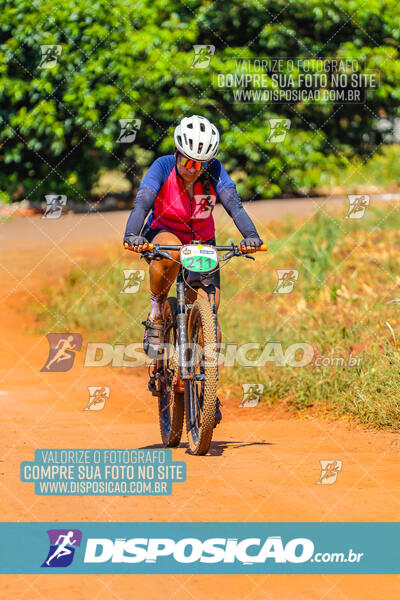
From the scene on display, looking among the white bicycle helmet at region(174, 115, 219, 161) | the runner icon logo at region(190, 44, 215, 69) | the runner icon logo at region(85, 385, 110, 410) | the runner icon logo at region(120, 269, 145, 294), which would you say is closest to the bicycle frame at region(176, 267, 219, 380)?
the white bicycle helmet at region(174, 115, 219, 161)

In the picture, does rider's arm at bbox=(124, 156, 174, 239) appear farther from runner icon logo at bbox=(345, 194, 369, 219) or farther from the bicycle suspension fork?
runner icon logo at bbox=(345, 194, 369, 219)

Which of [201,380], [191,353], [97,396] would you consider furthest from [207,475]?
[97,396]

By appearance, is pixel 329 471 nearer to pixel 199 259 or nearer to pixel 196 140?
pixel 199 259

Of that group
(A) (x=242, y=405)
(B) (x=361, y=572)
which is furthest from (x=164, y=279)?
(B) (x=361, y=572)

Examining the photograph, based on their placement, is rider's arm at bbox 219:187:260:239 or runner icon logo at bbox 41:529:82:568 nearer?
runner icon logo at bbox 41:529:82:568

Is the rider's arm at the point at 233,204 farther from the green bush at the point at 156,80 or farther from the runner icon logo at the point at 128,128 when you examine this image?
the green bush at the point at 156,80

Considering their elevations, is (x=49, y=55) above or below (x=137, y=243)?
below

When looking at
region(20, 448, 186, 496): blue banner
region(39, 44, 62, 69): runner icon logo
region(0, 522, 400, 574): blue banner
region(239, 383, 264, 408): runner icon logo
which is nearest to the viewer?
region(0, 522, 400, 574): blue banner

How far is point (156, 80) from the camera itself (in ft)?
55.4

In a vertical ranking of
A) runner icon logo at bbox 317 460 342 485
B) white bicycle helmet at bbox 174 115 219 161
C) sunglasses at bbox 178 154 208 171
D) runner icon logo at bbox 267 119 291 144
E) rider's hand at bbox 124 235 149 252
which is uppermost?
white bicycle helmet at bbox 174 115 219 161

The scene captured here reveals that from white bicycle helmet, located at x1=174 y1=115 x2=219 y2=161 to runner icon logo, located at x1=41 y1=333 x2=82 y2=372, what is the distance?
526cm

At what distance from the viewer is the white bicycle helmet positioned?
23.3 ft

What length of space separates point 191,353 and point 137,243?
829 millimetres

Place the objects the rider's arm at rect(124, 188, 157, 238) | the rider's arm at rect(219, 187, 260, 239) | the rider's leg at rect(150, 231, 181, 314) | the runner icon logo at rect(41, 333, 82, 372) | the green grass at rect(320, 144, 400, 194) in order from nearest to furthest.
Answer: the rider's arm at rect(124, 188, 157, 238), the rider's arm at rect(219, 187, 260, 239), the rider's leg at rect(150, 231, 181, 314), the runner icon logo at rect(41, 333, 82, 372), the green grass at rect(320, 144, 400, 194)
